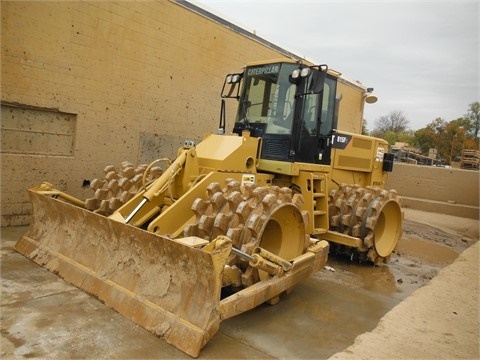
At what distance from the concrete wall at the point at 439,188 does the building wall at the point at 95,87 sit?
359 inches

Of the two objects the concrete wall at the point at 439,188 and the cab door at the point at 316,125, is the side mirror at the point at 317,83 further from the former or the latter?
the concrete wall at the point at 439,188

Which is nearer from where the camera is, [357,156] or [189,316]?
[189,316]

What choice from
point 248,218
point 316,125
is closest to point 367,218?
point 316,125

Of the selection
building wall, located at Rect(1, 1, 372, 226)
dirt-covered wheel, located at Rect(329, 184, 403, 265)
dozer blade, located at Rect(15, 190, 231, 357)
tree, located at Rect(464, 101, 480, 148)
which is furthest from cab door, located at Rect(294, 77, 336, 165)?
tree, located at Rect(464, 101, 480, 148)

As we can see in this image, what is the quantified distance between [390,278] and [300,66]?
3.34 meters

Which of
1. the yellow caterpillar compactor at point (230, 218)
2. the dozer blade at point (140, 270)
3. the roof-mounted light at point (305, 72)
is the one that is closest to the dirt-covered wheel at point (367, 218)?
the yellow caterpillar compactor at point (230, 218)

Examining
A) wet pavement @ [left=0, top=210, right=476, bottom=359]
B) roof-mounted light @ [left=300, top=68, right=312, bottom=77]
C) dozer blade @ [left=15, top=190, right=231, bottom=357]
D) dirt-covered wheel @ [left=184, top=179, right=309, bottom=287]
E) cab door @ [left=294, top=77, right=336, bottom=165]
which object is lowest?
wet pavement @ [left=0, top=210, right=476, bottom=359]

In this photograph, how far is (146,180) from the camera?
5.19 meters

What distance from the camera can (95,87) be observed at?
715 centimetres

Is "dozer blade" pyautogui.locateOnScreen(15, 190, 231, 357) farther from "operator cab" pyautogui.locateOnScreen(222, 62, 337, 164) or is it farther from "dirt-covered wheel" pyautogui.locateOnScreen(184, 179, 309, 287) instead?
"operator cab" pyautogui.locateOnScreen(222, 62, 337, 164)

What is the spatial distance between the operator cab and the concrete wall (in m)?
9.86

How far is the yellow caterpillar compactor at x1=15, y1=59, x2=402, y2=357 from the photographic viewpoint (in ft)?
10.7

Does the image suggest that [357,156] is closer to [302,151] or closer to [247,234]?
[302,151]

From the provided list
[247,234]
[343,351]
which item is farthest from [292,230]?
[343,351]
